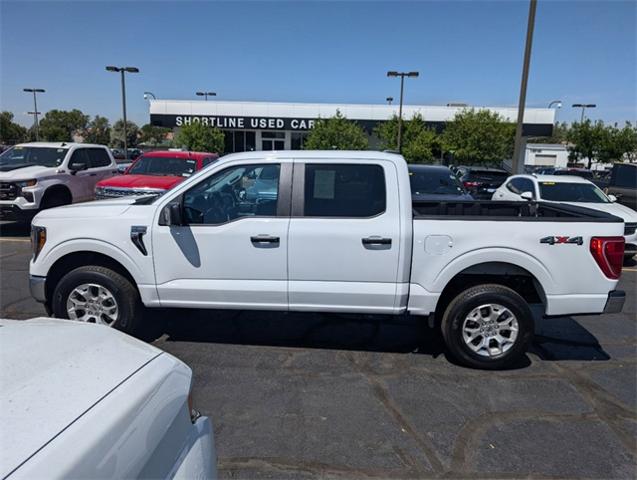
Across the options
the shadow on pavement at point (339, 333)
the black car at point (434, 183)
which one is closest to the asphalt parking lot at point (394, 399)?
the shadow on pavement at point (339, 333)

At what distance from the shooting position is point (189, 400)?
1822mm

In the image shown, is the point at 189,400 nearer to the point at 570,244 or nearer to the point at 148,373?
the point at 148,373

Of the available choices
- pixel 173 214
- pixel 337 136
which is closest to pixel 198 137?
pixel 337 136

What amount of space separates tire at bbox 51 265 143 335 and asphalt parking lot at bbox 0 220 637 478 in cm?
48

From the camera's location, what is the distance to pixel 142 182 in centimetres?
988

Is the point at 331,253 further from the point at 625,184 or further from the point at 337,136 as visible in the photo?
the point at 337,136

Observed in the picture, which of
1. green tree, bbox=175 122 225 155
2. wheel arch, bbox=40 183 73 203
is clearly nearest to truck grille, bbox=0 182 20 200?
wheel arch, bbox=40 183 73 203

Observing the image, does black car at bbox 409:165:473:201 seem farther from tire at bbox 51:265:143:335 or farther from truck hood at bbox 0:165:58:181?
truck hood at bbox 0:165:58:181

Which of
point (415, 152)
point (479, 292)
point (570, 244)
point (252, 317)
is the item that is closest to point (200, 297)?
point (252, 317)

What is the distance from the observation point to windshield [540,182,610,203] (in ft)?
32.5

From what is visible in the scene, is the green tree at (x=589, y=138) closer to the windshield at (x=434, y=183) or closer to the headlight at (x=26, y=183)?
the windshield at (x=434, y=183)

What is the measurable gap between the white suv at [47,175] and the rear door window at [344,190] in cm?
843

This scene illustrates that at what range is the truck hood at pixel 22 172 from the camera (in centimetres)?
998

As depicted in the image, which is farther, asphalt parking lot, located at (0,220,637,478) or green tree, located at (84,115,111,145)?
green tree, located at (84,115,111,145)
